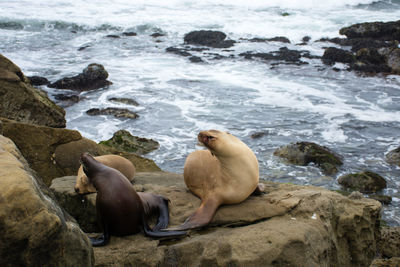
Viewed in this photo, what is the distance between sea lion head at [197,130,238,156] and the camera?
12.9ft

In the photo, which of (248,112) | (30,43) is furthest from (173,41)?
(248,112)

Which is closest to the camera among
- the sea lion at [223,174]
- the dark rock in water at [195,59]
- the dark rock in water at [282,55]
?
the sea lion at [223,174]

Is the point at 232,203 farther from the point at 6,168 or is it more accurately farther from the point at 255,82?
the point at 255,82

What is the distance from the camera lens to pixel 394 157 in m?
9.05

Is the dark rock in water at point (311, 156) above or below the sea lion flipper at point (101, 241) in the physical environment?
below

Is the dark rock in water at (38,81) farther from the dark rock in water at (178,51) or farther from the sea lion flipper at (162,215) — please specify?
the sea lion flipper at (162,215)

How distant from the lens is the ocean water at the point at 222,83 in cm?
1016

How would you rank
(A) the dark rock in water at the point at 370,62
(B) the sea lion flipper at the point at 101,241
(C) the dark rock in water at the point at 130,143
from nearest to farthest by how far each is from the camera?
(B) the sea lion flipper at the point at 101,241 < (C) the dark rock in water at the point at 130,143 < (A) the dark rock in water at the point at 370,62

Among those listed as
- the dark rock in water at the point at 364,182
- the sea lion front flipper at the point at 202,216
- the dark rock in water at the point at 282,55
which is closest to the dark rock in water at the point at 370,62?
the dark rock in water at the point at 282,55

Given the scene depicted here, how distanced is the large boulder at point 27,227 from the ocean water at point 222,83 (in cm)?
583

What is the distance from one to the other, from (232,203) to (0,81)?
176 inches

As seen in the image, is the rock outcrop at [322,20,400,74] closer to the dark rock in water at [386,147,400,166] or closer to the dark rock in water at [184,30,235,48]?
the dark rock in water at [184,30,235,48]

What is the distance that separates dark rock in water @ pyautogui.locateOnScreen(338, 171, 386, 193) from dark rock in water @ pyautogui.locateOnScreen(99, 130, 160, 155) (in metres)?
4.08

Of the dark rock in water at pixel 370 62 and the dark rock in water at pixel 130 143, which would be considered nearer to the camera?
the dark rock in water at pixel 130 143
